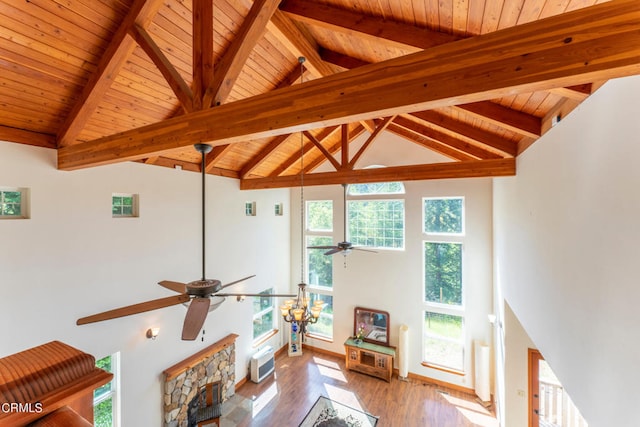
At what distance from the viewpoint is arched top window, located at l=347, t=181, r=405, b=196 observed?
7047mm

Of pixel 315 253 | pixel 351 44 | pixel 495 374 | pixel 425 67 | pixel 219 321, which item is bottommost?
pixel 495 374

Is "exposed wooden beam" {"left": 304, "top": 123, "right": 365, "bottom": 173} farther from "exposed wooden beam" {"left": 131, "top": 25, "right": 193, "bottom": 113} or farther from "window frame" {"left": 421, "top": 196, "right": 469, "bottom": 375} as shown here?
"exposed wooden beam" {"left": 131, "top": 25, "right": 193, "bottom": 113}

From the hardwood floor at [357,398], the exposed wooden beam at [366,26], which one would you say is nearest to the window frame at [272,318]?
the hardwood floor at [357,398]

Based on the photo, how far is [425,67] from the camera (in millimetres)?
1670

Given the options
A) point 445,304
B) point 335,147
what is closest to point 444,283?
point 445,304

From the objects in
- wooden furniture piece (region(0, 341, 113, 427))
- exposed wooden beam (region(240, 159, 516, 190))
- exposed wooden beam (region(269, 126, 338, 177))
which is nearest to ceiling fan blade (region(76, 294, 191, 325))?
wooden furniture piece (region(0, 341, 113, 427))

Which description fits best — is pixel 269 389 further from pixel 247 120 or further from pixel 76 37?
pixel 76 37

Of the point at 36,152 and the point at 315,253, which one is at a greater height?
the point at 36,152

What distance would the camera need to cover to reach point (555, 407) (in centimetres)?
429

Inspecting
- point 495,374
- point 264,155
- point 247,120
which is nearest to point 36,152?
point 247,120

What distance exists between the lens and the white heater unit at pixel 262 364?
256 inches

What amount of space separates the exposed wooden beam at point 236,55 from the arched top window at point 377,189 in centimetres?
505

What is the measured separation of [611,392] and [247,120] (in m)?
3.01

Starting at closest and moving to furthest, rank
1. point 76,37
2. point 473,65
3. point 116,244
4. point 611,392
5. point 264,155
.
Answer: point 473,65, point 611,392, point 76,37, point 116,244, point 264,155
